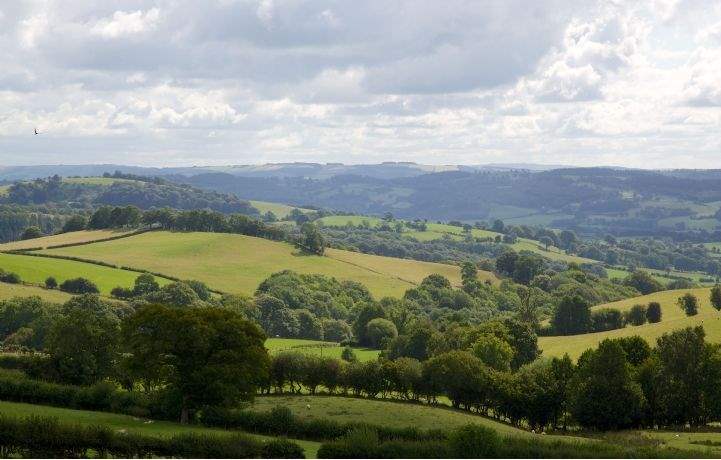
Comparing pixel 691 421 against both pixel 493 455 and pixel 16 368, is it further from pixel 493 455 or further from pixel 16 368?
Result: pixel 16 368

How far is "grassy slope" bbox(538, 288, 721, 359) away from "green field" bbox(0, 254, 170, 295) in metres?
79.4

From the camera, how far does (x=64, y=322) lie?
78.5 metres

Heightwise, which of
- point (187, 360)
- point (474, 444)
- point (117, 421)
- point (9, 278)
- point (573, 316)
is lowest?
point (573, 316)

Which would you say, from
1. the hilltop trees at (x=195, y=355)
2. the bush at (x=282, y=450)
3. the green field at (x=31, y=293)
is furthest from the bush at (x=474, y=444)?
the green field at (x=31, y=293)

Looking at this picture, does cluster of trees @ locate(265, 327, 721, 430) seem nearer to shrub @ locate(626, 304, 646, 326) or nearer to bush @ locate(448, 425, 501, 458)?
bush @ locate(448, 425, 501, 458)

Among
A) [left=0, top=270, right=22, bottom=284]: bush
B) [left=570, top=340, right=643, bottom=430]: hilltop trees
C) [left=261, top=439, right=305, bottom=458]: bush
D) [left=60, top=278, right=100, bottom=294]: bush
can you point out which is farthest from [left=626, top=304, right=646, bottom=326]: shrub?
[left=0, top=270, right=22, bottom=284]: bush

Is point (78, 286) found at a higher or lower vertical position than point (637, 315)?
higher

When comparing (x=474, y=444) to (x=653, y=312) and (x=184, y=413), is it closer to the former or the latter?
(x=184, y=413)

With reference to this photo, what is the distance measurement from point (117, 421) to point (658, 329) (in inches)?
3253

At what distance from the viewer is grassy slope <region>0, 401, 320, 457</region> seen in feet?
191

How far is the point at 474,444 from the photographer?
51.5 meters

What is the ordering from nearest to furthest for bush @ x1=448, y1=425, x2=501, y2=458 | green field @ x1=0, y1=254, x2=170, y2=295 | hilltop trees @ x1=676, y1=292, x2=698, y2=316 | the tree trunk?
bush @ x1=448, y1=425, x2=501, y2=458, the tree trunk, hilltop trees @ x1=676, y1=292, x2=698, y2=316, green field @ x1=0, y1=254, x2=170, y2=295

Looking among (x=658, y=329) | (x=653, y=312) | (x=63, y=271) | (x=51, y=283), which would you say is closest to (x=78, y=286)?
(x=51, y=283)

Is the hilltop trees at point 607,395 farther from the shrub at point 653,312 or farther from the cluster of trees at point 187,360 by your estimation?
the shrub at point 653,312
